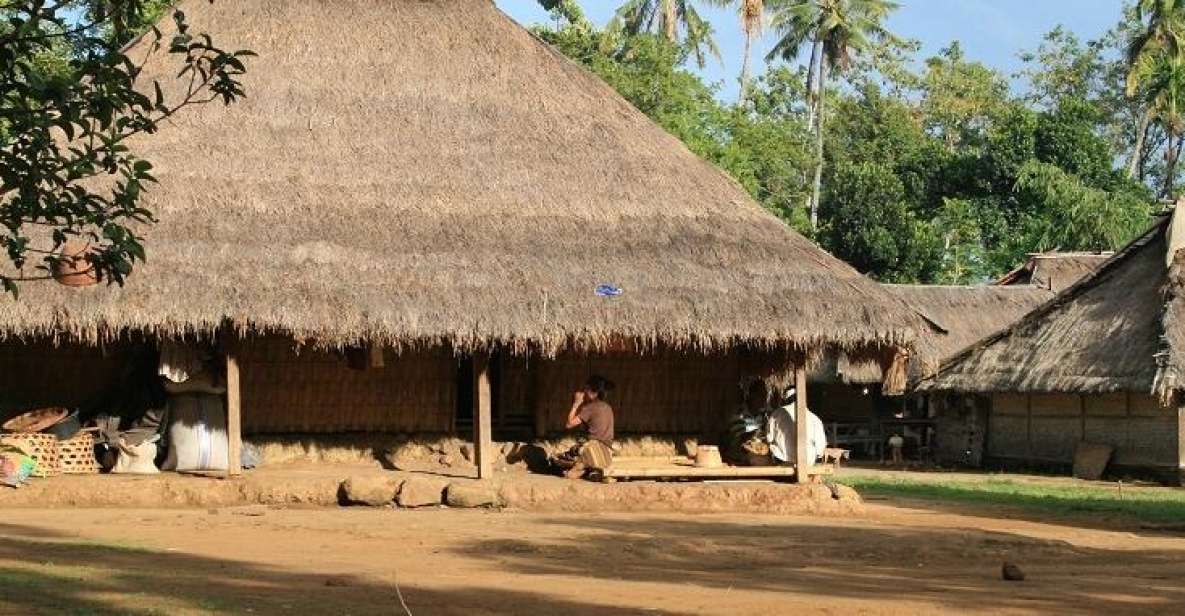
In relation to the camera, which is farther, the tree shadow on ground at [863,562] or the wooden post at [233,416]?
the wooden post at [233,416]

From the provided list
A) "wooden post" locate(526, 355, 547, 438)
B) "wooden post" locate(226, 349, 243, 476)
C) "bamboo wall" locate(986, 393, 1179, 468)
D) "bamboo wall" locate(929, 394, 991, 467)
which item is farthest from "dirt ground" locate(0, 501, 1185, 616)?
"bamboo wall" locate(929, 394, 991, 467)

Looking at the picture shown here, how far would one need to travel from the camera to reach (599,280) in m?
15.7

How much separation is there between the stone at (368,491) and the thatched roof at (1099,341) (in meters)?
11.8

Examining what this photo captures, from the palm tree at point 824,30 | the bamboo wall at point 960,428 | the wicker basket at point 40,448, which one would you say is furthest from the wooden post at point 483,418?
the palm tree at point 824,30

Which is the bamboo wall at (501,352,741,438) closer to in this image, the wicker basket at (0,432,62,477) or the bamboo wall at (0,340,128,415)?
the bamboo wall at (0,340,128,415)

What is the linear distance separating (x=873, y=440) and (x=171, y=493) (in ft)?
62.9

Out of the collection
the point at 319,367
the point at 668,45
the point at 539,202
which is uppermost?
the point at 668,45

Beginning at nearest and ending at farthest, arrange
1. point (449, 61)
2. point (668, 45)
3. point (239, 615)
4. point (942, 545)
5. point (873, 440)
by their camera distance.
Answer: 1. point (239, 615)
2. point (942, 545)
3. point (449, 61)
4. point (873, 440)
5. point (668, 45)

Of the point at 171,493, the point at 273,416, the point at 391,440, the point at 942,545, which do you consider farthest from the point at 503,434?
the point at 942,545

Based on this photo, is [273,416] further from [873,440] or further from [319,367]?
[873,440]

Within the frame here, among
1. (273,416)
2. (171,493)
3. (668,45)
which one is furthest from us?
(668,45)

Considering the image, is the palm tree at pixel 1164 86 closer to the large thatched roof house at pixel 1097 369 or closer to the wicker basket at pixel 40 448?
the large thatched roof house at pixel 1097 369

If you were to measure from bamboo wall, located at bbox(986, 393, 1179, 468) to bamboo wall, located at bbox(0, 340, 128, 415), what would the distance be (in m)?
14.7

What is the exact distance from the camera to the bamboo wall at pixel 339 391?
1639 cm
